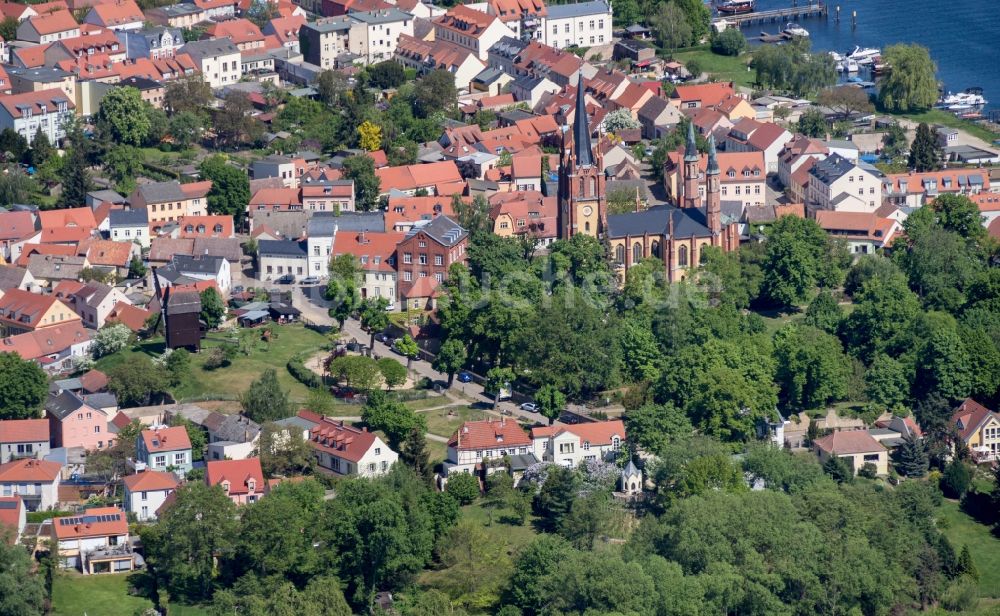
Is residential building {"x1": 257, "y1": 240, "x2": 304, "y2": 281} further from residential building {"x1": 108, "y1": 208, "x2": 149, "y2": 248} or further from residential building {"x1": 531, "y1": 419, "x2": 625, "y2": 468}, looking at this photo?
residential building {"x1": 531, "y1": 419, "x2": 625, "y2": 468}

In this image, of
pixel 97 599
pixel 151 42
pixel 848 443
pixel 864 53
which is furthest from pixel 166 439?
pixel 864 53

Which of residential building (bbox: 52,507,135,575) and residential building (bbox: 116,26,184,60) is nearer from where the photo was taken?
residential building (bbox: 52,507,135,575)

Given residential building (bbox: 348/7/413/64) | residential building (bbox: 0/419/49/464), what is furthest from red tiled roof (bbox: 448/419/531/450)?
residential building (bbox: 348/7/413/64)

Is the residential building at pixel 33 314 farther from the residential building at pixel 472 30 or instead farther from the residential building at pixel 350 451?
the residential building at pixel 472 30

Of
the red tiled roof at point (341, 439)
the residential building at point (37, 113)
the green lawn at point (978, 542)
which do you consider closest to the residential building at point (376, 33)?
the residential building at point (37, 113)

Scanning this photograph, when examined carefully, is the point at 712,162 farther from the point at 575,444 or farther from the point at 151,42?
the point at 151,42
